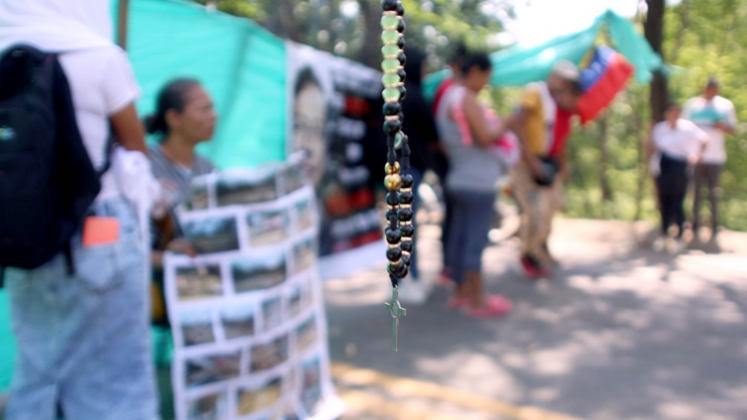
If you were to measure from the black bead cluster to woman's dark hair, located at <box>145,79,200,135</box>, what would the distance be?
1.74m

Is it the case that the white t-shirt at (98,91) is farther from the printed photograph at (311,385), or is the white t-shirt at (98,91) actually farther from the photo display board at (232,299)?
the printed photograph at (311,385)

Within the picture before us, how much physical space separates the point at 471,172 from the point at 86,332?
9.60 ft

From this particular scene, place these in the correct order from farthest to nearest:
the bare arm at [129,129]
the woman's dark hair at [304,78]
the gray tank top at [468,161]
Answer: the gray tank top at [468,161], the woman's dark hair at [304,78], the bare arm at [129,129]

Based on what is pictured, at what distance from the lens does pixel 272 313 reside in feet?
9.41

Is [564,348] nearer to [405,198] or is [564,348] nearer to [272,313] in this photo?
[272,313]

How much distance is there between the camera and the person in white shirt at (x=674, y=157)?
6891 millimetres

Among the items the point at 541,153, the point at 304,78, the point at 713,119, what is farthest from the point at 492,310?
the point at 713,119

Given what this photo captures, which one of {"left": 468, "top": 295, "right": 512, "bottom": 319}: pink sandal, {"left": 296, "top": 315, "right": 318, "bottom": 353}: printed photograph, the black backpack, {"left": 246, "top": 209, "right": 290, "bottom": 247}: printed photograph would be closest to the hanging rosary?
the black backpack

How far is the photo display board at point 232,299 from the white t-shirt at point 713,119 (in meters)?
5.52

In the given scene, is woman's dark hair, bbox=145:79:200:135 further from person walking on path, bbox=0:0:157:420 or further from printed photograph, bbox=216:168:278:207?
person walking on path, bbox=0:0:157:420

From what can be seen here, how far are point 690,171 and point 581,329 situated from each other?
388 centimetres

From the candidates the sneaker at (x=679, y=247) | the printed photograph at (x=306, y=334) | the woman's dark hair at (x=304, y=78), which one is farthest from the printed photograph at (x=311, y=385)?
the sneaker at (x=679, y=247)

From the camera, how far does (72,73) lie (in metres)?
2.04

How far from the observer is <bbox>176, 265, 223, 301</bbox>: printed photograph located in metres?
2.76
